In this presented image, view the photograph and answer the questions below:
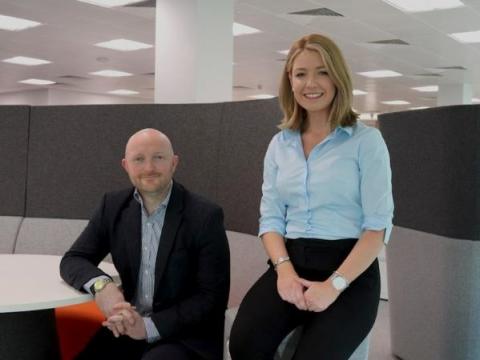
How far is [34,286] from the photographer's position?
181cm

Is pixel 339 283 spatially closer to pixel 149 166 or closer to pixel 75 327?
pixel 149 166

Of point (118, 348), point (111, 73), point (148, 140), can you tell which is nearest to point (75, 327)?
point (118, 348)

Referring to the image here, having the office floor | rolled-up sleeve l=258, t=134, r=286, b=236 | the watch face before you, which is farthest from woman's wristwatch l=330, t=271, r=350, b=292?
the office floor

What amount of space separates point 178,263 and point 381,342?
1.81m

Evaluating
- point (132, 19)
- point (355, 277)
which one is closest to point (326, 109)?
point (355, 277)

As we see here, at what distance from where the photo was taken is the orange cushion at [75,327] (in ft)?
7.79

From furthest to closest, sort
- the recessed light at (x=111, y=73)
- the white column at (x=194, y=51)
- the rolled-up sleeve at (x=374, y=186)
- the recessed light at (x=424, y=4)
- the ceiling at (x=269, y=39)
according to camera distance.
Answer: the recessed light at (x=111, y=73)
the ceiling at (x=269, y=39)
the recessed light at (x=424, y=4)
the white column at (x=194, y=51)
the rolled-up sleeve at (x=374, y=186)

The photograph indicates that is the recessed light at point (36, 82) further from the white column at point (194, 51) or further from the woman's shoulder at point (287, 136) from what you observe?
the woman's shoulder at point (287, 136)

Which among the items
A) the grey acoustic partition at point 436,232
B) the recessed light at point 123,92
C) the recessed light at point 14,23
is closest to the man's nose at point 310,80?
the grey acoustic partition at point 436,232

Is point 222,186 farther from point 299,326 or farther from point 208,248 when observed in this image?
point 299,326

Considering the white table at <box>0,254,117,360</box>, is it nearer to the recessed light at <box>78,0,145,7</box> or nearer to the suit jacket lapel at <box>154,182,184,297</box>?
the suit jacket lapel at <box>154,182,184,297</box>

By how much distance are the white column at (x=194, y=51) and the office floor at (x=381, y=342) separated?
2032mm

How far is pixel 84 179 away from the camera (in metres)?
3.10

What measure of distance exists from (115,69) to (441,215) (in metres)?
8.10
